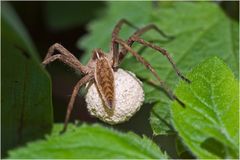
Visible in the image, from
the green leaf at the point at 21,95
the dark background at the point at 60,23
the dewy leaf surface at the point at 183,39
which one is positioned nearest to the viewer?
the green leaf at the point at 21,95

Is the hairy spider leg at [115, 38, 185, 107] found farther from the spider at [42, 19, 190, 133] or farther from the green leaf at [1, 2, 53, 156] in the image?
the green leaf at [1, 2, 53, 156]

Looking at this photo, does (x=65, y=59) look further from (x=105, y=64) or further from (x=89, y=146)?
(x=89, y=146)

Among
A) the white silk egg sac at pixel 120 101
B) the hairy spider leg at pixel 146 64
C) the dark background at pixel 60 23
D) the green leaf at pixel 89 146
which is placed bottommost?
the green leaf at pixel 89 146

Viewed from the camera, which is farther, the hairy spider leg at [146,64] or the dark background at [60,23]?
the dark background at [60,23]

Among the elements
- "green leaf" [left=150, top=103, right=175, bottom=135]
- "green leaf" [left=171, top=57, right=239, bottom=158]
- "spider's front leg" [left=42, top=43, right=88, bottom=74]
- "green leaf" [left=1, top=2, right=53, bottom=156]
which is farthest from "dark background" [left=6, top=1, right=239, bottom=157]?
"green leaf" [left=171, top=57, right=239, bottom=158]

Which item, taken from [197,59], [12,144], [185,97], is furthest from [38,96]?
[197,59]

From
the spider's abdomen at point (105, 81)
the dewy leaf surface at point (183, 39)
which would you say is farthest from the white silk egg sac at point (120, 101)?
the dewy leaf surface at point (183, 39)

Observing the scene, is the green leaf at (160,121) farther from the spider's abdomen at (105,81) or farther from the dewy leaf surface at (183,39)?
the spider's abdomen at (105,81)

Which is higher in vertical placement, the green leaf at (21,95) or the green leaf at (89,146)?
the green leaf at (21,95)
